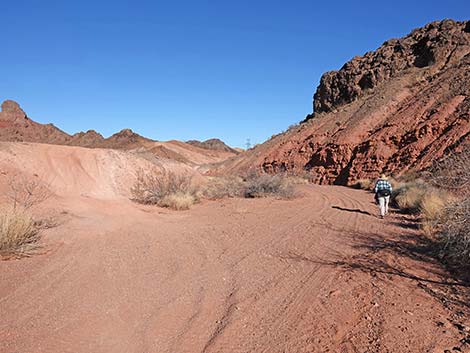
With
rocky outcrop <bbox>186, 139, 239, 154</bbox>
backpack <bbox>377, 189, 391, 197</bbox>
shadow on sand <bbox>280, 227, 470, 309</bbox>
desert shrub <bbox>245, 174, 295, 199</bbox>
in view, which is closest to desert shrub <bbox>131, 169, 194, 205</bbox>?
desert shrub <bbox>245, 174, 295, 199</bbox>

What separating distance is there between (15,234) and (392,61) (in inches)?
1592

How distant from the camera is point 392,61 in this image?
3878cm

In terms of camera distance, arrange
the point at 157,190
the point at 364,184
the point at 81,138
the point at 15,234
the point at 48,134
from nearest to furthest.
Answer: the point at 15,234
the point at 157,190
the point at 364,184
the point at 48,134
the point at 81,138

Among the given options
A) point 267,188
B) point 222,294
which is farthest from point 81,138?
point 222,294

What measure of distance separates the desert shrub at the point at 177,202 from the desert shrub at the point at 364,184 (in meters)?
13.2

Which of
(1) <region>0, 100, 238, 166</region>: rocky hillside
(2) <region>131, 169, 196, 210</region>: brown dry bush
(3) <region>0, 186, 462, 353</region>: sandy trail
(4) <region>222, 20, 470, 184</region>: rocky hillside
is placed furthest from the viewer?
(1) <region>0, 100, 238, 166</region>: rocky hillside

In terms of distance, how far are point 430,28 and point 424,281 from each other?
4073cm

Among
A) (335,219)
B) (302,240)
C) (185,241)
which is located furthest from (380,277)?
(335,219)

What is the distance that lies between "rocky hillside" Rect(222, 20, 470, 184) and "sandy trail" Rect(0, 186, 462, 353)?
1749 centimetres

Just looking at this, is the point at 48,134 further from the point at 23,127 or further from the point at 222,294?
the point at 222,294

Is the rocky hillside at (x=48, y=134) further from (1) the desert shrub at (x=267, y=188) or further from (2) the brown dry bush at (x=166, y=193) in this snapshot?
(1) the desert shrub at (x=267, y=188)

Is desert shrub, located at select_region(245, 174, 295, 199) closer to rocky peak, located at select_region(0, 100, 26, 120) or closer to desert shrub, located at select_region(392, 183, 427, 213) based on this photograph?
desert shrub, located at select_region(392, 183, 427, 213)

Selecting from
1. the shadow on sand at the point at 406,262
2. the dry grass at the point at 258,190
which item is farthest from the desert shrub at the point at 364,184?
the shadow on sand at the point at 406,262

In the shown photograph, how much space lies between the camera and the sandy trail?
379 centimetres
